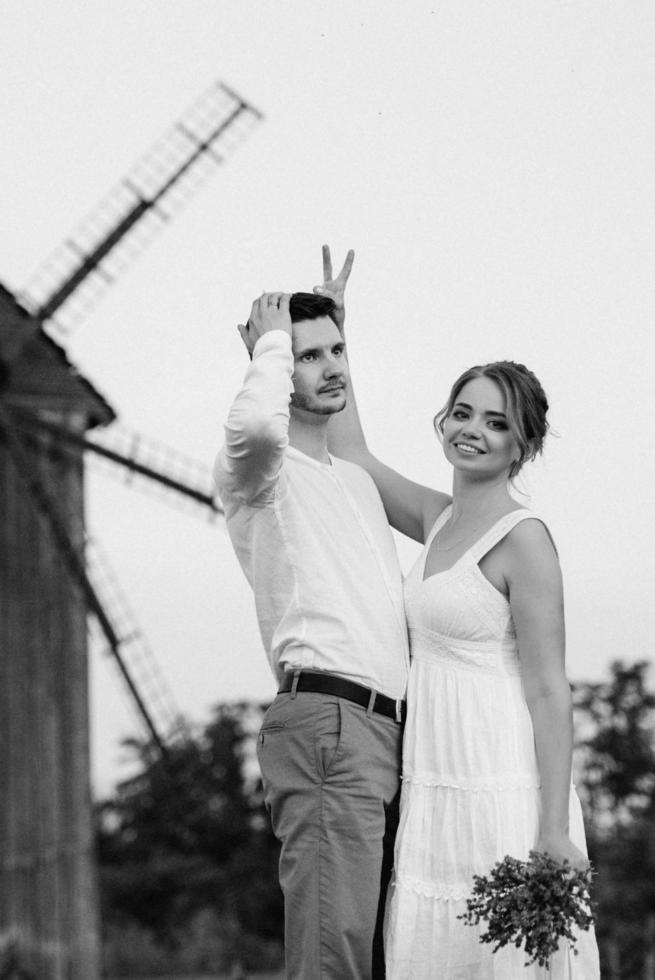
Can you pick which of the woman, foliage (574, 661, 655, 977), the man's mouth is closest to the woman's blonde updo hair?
the woman

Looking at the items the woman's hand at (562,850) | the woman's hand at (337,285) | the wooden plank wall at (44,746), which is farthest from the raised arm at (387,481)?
the wooden plank wall at (44,746)

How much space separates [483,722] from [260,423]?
1115mm

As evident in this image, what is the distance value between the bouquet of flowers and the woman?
16 cm

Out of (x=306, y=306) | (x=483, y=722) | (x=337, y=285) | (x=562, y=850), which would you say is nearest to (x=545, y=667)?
(x=483, y=722)

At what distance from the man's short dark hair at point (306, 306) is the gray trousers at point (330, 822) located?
3.87ft

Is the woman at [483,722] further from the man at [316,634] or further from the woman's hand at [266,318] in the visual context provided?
the woman's hand at [266,318]

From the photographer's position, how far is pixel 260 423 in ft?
16.0

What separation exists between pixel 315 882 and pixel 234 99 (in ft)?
52.0

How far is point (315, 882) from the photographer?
4.82 metres

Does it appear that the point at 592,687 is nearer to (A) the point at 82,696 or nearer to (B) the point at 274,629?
(A) the point at 82,696

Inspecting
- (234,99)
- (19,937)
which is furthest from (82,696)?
→ (234,99)

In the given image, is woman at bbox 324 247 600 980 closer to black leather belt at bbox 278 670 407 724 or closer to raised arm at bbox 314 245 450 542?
black leather belt at bbox 278 670 407 724

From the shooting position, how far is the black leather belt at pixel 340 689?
4.96 metres

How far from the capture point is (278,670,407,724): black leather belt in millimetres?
4957
